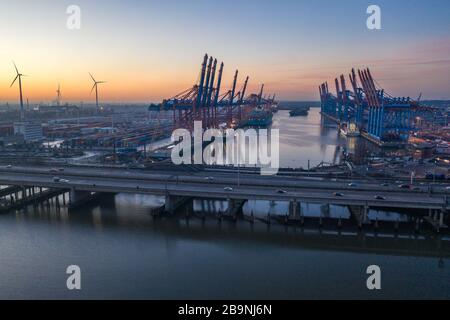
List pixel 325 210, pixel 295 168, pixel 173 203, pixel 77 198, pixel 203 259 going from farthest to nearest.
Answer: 1. pixel 295 168
2. pixel 77 198
3. pixel 173 203
4. pixel 325 210
5. pixel 203 259

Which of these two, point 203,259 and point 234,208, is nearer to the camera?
point 203,259

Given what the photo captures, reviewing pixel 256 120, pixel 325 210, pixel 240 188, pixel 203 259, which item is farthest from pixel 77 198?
pixel 256 120

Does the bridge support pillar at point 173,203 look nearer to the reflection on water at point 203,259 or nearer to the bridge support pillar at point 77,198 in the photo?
the reflection on water at point 203,259

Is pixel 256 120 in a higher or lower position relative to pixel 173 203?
higher
